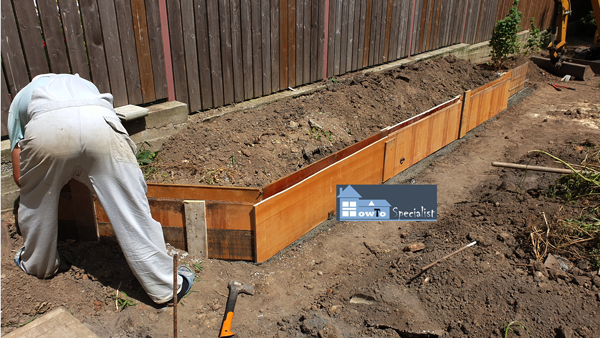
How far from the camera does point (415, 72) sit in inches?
328

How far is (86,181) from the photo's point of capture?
3.09 meters

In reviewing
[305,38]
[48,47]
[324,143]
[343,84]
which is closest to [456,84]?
[343,84]

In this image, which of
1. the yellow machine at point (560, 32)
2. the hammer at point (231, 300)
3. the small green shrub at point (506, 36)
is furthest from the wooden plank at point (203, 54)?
the yellow machine at point (560, 32)

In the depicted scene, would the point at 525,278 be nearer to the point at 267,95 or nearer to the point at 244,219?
the point at 244,219

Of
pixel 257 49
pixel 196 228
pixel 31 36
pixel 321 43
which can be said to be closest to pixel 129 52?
pixel 31 36

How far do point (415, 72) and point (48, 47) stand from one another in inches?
246

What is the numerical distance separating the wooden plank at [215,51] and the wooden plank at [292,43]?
1.30 meters

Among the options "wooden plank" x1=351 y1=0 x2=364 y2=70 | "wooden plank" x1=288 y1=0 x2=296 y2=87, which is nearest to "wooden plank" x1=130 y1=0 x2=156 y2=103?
"wooden plank" x1=288 y1=0 x2=296 y2=87

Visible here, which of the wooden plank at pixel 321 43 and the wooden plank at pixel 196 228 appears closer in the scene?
the wooden plank at pixel 196 228

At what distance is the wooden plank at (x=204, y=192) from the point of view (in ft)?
13.3

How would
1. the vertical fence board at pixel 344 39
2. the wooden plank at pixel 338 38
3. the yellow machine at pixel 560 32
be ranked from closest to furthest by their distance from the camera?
1. the wooden plank at pixel 338 38
2. the vertical fence board at pixel 344 39
3. the yellow machine at pixel 560 32

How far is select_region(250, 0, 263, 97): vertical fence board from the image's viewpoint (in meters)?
5.89

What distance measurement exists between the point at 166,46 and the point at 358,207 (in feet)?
9.75

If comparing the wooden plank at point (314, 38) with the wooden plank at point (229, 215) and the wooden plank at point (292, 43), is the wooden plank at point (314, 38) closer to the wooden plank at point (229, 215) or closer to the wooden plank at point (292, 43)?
the wooden plank at point (292, 43)
